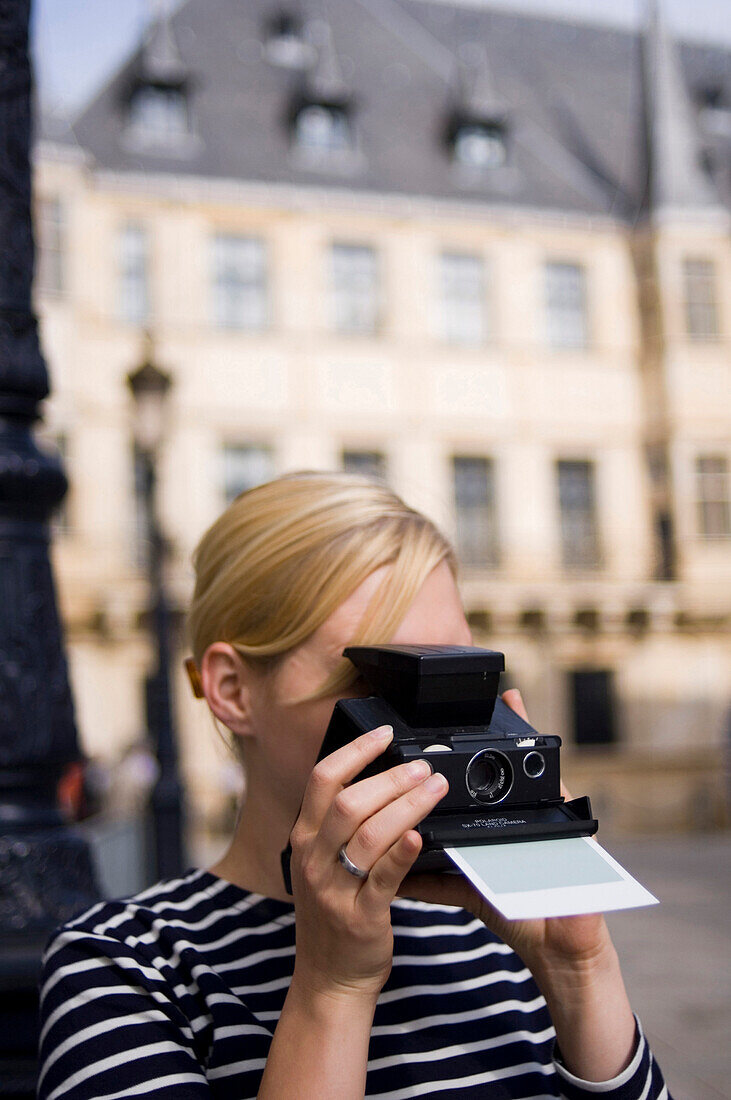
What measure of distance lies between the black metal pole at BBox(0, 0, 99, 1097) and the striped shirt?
28.7 inches

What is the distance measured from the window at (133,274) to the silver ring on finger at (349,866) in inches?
786

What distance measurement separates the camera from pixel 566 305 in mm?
22578

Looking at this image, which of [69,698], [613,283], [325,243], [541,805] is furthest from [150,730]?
[541,805]

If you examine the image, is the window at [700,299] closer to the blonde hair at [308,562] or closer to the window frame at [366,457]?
the window frame at [366,457]

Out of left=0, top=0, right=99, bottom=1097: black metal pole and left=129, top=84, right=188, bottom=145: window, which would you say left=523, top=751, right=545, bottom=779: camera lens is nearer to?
left=0, top=0, right=99, bottom=1097: black metal pole

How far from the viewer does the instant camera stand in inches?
44.4

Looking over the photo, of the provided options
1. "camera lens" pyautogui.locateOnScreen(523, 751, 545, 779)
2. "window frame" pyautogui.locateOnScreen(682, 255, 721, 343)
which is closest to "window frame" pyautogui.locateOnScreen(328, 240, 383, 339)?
"window frame" pyautogui.locateOnScreen(682, 255, 721, 343)

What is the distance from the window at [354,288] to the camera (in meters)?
21.1

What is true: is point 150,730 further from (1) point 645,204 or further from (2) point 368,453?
(1) point 645,204

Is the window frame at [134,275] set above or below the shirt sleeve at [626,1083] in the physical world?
above

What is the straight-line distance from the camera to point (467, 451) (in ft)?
71.2

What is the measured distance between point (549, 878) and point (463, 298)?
2153cm

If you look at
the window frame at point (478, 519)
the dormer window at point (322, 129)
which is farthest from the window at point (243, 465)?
the dormer window at point (322, 129)

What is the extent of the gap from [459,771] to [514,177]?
77.5ft
